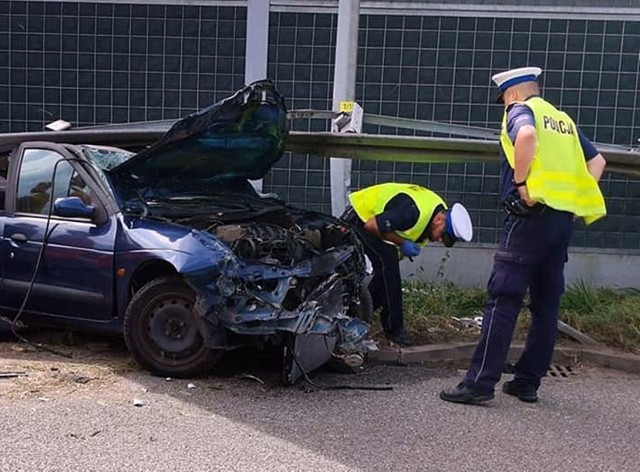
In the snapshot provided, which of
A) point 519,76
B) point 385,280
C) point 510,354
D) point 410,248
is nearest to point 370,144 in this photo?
point 410,248

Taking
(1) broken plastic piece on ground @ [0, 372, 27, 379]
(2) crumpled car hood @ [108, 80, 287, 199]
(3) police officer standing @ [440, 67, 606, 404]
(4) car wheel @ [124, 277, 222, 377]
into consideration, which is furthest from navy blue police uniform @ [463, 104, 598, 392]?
(1) broken plastic piece on ground @ [0, 372, 27, 379]

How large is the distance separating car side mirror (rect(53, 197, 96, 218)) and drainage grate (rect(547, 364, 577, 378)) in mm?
3497

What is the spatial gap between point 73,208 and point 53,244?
36 cm

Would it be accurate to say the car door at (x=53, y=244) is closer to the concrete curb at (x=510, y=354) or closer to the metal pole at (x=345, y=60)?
the concrete curb at (x=510, y=354)

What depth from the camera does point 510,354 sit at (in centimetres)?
600

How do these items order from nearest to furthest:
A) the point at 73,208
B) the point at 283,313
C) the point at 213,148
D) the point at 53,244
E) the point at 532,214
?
the point at 532,214 → the point at 283,313 → the point at 73,208 → the point at 53,244 → the point at 213,148

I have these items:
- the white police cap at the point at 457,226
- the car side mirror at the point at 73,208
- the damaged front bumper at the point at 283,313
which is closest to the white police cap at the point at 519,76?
the white police cap at the point at 457,226

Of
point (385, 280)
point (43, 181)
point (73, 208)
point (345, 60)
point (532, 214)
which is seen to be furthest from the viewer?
point (345, 60)

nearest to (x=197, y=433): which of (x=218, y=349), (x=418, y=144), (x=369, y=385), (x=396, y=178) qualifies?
(x=218, y=349)

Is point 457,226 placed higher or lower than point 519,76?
lower

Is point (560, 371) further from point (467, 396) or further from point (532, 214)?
point (532, 214)

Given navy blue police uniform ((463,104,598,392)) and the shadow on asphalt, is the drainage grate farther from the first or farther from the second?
navy blue police uniform ((463,104,598,392))

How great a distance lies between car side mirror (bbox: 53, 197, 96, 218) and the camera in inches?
201

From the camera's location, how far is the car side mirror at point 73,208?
16.8ft
